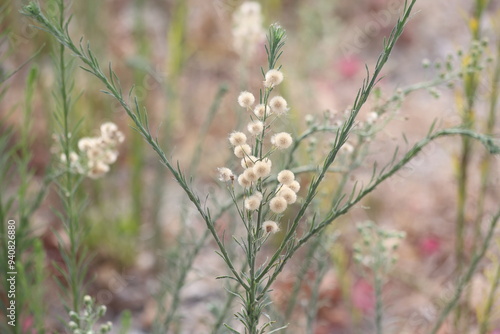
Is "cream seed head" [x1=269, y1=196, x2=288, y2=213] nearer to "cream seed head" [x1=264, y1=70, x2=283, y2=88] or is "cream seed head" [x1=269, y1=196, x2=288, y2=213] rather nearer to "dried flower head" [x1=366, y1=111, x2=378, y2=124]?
"cream seed head" [x1=264, y1=70, x2=283, y2=88]

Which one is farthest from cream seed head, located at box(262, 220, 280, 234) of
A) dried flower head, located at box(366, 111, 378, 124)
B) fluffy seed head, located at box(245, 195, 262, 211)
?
dried flower head, located at box(366, 111, 378, 124)

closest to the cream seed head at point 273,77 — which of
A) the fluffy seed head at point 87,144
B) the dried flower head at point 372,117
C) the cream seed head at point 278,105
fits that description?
the cream seed head at point 278,105

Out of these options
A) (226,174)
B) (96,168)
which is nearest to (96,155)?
(96,168)

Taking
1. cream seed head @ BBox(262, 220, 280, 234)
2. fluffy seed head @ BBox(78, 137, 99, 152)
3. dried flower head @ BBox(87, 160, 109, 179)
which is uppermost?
fluffy seed head @ BBox(78, 137, 99, 152)

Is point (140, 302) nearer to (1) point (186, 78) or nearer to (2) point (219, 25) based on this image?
(1) point (186, 78)

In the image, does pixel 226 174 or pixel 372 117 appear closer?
pixel 226 174

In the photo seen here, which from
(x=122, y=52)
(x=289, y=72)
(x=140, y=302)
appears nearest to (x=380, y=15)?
(x=289, y=72)

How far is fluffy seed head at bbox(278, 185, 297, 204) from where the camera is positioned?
43cm

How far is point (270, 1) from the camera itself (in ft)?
5.64

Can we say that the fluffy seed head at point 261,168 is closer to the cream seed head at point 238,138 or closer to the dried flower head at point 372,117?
the cream seed head at point 238,138

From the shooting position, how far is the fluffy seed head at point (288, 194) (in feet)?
1.41

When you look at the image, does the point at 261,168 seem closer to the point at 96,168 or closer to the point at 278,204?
the point at 278,204

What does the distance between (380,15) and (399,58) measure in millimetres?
189

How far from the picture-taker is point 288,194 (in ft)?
1.43
